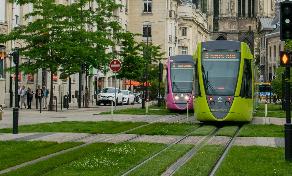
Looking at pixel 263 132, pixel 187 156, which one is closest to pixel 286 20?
pixel 187 156

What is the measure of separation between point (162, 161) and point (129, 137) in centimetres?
720

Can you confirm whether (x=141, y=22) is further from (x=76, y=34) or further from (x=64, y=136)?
(x=64, y=136)

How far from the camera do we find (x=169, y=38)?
100688 mm

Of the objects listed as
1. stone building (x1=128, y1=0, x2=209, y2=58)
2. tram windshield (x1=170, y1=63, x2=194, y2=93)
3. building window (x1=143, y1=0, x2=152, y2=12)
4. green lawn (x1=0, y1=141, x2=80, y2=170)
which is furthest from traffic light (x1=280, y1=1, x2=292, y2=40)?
building window (x1=143, y1=0, x2=152, y2=12)

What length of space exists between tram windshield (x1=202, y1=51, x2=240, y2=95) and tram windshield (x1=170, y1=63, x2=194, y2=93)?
40.1 ft

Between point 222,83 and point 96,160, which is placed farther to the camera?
point 222,83

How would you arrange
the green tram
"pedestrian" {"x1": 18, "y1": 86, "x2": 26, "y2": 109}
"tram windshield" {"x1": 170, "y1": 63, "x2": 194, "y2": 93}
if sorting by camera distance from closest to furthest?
the green tram < "tram windshield" {"x1": 170, "y1": 63, "x2": 194, "y2": 93} < "pedestrian" {"x1": 18, "y1": 86, "x2": 26, "y2": 109}

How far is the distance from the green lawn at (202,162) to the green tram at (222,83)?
9.87m

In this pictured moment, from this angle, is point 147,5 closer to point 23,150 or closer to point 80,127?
point 80,127

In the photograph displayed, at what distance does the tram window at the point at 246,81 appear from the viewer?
94.5ft

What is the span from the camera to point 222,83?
94.0 feet

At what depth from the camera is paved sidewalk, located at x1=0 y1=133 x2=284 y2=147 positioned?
804 inches

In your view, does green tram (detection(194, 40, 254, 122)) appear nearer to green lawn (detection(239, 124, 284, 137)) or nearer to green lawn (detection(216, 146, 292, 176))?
green lawn (detection(239, 124, 284, 137))

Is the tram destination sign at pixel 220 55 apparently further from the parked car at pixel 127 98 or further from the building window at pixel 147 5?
the building window at pixel 147 5
